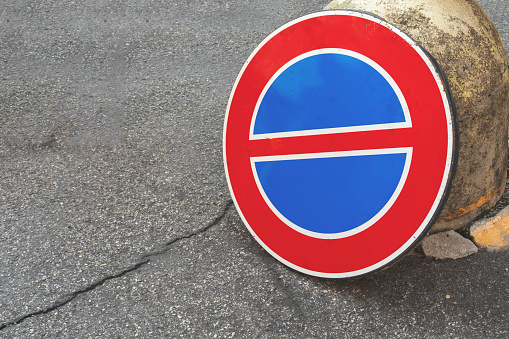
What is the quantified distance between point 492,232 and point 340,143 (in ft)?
3.23

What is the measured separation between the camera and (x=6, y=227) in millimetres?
2477

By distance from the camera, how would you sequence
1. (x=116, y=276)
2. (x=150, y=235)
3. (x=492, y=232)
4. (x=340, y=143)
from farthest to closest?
1. (x=150, y=235)
2. (x=492, y=232)
3. (x=116, y=276)
4. (x=340, y=143)

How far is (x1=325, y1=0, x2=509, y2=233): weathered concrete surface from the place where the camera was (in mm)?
1958

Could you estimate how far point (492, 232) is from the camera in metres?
2.29

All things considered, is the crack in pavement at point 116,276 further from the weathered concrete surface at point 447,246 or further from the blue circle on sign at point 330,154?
the weathered concrete surface at point 447,246

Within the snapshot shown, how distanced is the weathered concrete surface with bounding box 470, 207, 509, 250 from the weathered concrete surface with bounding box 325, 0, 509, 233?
146mm

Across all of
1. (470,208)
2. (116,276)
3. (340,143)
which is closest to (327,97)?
(340,143)

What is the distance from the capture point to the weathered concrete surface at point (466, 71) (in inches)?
77.1

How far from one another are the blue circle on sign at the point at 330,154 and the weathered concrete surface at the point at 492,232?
0.75 meters

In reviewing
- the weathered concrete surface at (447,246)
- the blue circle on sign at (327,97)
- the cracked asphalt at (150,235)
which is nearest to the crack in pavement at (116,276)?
the cracked asphalt at (150,235)

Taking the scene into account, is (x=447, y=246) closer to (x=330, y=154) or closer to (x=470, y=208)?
(x=470, y=208)

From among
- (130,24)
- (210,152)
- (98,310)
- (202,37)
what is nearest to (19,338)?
(98,310)

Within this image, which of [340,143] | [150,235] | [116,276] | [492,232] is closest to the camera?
[340,143]

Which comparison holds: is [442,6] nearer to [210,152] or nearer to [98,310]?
[210,152]
